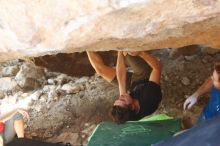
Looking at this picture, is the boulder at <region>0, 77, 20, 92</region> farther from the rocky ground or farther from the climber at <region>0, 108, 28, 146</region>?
the climber at <region>0, 108, 28, 146</region>

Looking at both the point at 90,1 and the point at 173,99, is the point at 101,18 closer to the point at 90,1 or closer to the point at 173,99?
the point at 90,1

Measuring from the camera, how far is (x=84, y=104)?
3.30m

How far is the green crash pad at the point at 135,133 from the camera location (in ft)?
7.61

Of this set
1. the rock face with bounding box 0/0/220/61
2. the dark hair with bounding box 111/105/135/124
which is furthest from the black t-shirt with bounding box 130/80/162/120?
the rock face with bounding box 0/0/220/61

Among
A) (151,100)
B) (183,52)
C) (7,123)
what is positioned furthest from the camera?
(183,52)

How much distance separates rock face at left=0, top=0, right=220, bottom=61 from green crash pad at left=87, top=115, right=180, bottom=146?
103 cm

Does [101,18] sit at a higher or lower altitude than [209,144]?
higher

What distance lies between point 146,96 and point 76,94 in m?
1.03

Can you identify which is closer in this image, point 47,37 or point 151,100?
point 47,37

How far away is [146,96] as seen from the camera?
2.57 metres

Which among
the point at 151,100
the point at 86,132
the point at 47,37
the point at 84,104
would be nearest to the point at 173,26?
the point at 47,37

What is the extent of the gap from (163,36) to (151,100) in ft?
4.15

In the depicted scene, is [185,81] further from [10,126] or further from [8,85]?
[8,85]

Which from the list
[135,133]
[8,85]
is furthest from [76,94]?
[135,133]
